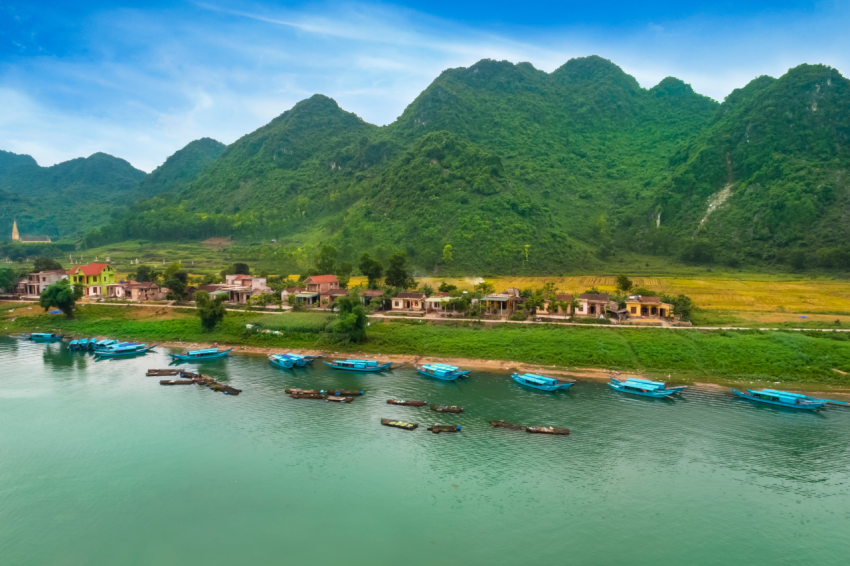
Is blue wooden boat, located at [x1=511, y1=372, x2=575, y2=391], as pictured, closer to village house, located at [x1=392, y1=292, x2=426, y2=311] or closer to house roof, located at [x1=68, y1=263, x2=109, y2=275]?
village house, located at [x1=392, y1=292, x2=426, y2=311]

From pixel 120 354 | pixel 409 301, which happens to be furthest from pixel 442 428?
pixel 120 354

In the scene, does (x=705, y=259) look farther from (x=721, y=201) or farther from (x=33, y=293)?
(x=33, y=293)

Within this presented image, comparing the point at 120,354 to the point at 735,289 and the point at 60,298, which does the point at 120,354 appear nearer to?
the point at 60,298

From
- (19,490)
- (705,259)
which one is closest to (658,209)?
(705,259)

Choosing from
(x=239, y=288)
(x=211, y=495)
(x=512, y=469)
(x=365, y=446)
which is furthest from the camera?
(x=239, y=288)

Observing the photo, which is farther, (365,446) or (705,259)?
(705,259)

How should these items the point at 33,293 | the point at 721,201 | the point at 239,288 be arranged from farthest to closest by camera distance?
1. the point at 721,201
2. the point at 33,293
3. the point at 239,288

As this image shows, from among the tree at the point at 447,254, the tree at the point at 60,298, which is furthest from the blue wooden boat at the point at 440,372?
the tree at the point at 447,254

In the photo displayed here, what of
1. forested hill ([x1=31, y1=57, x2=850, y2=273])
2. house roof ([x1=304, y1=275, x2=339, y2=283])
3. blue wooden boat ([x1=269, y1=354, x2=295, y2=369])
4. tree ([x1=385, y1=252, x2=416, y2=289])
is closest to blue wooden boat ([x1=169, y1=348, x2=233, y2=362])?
blue wooden boat ([x1=269, y1=354, x2=295, y2=369])
